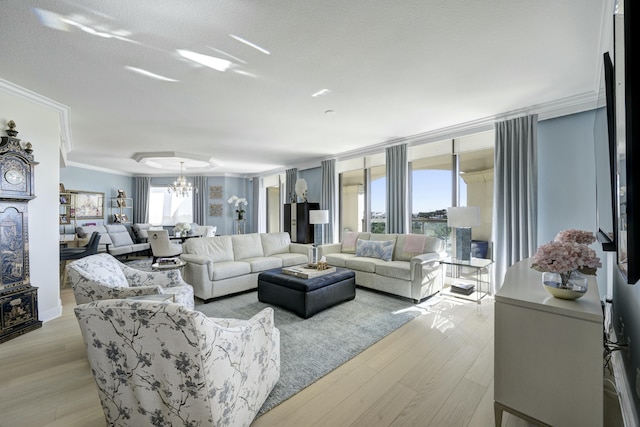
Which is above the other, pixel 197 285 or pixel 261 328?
pixel 261 328

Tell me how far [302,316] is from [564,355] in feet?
7.54

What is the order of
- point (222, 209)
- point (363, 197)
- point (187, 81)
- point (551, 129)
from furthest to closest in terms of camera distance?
point (222, 209), point (363, 197), point (551, 129), point (187, 81)

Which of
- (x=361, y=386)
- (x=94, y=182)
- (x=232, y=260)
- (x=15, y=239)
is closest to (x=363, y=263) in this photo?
(x=232, y=260)

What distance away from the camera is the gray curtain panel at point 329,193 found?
6.44m

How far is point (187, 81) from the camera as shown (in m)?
2.79

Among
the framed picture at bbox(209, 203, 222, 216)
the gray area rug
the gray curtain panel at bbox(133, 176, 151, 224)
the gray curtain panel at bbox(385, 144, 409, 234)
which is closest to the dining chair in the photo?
the gray area rug

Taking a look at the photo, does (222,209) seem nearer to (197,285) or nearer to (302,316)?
(197,285)

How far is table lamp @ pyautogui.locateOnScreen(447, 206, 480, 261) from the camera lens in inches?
136

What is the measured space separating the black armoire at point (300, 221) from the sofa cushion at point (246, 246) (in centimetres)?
190

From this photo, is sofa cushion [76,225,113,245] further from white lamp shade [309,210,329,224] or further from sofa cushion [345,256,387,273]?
sofa cushion [345,256,387,273]

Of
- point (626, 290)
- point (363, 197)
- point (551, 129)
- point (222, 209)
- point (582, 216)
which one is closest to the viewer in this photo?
point (626, 290)

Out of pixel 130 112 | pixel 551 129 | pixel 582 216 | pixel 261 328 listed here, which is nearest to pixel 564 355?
pixel 261 328

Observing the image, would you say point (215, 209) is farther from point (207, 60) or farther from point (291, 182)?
point (207, 60)

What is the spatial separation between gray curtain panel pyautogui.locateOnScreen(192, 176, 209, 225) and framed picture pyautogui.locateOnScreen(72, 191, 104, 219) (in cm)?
253
